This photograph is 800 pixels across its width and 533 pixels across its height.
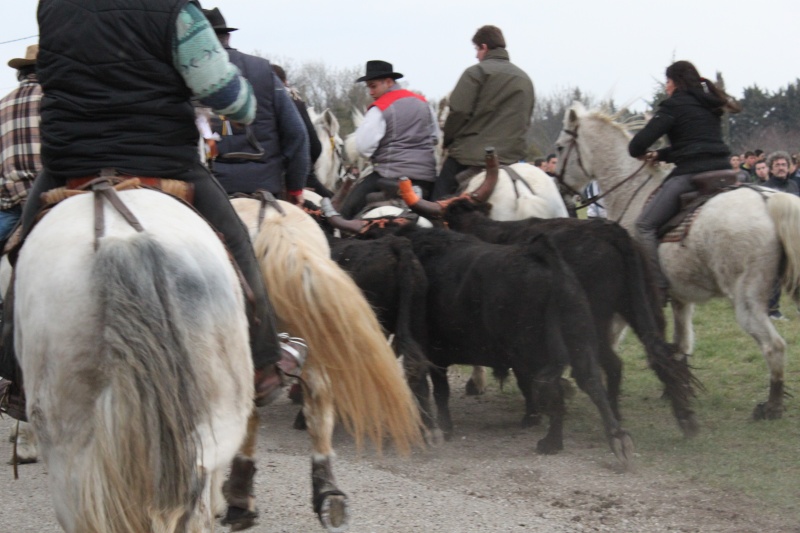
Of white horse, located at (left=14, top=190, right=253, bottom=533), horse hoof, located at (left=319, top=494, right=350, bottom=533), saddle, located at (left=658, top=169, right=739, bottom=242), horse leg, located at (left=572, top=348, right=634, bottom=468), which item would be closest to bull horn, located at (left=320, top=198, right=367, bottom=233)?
horse leg, located at (left=572, top=348, right=634, bottom=468)

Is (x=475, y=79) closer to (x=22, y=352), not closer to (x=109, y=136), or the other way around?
(x=109, y=136)

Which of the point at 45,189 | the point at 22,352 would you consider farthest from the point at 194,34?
the point at 22,352

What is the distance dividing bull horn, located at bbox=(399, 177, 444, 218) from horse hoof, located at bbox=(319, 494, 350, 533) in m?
4.24

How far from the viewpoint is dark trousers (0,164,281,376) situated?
3924mm

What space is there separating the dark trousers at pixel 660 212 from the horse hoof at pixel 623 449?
236 cm

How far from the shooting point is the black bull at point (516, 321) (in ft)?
22.4

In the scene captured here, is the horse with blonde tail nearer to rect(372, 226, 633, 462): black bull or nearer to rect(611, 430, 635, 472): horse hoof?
rect(611, 430, 635, 472): horse hoof

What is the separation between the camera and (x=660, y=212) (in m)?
8.62

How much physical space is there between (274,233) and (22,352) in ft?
6.44

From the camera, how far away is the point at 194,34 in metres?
3.73

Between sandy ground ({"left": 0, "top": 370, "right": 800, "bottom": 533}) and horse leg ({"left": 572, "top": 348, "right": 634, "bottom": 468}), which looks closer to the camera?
sandy ground ({"left": 0, "top": 370, "right": 800, "bottom": 533})

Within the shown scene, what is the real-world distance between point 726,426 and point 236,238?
4896 mm

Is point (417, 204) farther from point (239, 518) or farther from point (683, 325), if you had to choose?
point (239, 518)

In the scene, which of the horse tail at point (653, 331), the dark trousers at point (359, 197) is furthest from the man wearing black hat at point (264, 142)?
the dark trousers at point (359, 197)
